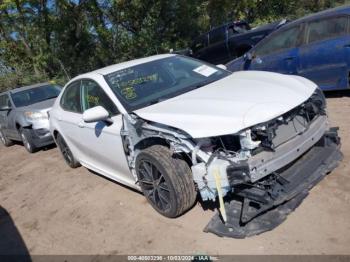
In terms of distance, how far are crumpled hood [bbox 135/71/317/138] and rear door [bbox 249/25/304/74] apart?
2.81 m

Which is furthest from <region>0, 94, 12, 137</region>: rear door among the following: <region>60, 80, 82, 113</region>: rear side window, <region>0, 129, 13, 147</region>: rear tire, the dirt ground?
<region>60, 80, 82, 113</region>: rear side window

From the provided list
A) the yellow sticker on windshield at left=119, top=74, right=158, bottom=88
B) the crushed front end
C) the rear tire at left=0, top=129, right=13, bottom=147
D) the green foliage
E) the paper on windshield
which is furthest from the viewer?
the green foliage

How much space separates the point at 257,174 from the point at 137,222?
5.41ft

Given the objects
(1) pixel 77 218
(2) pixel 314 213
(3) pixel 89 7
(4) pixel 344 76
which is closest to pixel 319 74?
(4) pixel 344 76

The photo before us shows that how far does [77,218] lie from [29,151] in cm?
Result: 484

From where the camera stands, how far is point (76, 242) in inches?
167

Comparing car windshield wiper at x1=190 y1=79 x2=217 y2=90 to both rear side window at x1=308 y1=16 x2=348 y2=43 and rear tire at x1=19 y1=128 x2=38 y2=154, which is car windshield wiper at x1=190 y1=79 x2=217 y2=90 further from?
rear tire at x1=19 y1=128 x2=38 y2=154

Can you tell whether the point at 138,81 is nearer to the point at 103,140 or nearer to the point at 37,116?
the point at 103,140

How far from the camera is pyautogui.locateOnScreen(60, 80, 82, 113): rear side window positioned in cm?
544

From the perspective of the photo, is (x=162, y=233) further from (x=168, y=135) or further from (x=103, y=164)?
(x=103, y=164)

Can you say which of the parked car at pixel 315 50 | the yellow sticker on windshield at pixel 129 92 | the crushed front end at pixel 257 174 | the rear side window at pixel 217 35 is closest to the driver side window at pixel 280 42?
the parked car at pixel 315 50

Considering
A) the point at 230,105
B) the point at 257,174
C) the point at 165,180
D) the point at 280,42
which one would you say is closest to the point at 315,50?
the point at 280,42

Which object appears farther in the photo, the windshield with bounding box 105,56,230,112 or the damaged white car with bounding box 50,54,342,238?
the windshield with bounding box 105,56,230,112

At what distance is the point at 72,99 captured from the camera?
5.66m
